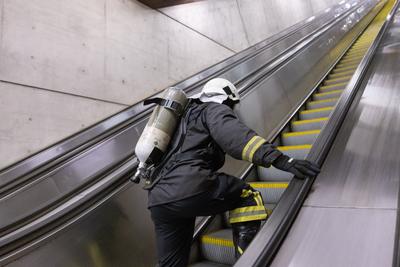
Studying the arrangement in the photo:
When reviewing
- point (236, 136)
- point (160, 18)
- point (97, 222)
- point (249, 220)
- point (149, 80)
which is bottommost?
point (97, 222)

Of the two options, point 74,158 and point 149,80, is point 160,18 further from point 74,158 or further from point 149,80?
point 74,158

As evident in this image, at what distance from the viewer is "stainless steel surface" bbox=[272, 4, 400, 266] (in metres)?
1.22

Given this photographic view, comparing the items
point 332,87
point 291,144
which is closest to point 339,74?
point 332,87

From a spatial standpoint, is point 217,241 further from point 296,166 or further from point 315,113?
point 315,113

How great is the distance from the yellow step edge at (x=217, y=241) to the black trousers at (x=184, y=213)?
44 cm

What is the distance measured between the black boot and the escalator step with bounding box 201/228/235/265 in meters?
0.52

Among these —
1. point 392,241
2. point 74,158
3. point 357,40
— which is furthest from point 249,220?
point 357,40

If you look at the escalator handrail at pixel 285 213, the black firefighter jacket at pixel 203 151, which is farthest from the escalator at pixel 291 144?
the black firefighter jacket at pixel 203 151

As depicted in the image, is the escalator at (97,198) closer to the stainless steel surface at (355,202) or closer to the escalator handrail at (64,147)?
the escalator handrail at (64,147)

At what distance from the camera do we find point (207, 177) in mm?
1508

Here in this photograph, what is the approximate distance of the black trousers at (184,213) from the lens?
1516 mm

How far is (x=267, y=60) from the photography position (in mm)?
5078

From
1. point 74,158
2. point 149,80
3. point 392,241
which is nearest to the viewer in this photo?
point 392,241

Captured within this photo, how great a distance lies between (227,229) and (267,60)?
3403 millimetres
